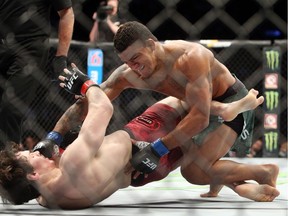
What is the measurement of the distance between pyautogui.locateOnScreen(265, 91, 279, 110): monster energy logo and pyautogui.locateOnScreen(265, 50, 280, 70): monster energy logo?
181 mm

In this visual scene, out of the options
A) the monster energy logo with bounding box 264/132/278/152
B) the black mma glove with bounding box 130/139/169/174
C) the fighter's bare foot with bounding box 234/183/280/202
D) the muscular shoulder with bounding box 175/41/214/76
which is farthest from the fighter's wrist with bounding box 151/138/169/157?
the monster energy logo with bounding box 264/132/278/152

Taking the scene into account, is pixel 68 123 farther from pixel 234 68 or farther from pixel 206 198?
pixel 234 68

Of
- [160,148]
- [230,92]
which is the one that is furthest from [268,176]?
[160,148]

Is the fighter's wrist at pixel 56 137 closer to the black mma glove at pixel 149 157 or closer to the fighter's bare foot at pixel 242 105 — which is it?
the black mma glove at pixel 149 157

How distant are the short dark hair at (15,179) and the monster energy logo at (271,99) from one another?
3021mm

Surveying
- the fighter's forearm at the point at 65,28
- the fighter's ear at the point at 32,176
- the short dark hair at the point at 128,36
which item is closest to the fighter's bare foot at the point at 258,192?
the short dark hair at the point at 128,36

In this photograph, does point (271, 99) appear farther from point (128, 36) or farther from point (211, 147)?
point (128, 36)

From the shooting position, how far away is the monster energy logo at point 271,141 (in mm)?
4695

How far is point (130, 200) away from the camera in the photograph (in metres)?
2.27

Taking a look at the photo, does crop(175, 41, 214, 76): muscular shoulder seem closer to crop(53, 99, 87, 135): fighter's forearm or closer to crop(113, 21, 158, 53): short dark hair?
crop(113, 21, 158, 53): short dark hair

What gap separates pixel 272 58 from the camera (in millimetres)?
4715

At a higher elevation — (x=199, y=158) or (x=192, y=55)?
(x=192, y=55)

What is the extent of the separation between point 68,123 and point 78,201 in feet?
1.27

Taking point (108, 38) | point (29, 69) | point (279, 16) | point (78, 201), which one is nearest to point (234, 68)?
point (279, 16)
